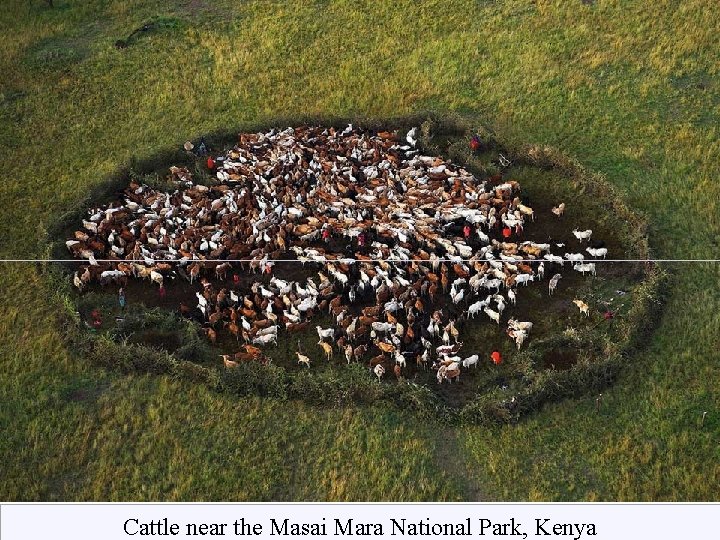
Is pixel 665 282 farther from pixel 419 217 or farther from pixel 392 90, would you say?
pixel 392 90

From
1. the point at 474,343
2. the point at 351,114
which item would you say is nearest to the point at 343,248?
the point at 474,343

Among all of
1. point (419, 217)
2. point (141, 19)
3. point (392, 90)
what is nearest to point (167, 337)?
point (419, 217)

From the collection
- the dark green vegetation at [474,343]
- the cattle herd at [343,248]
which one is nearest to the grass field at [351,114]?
the dark green vegetation at [474,343]

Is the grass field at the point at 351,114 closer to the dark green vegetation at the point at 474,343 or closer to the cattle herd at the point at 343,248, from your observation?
the dark green vegetation at the point at 474,343

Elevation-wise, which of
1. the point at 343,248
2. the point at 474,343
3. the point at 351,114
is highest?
the point at 351,114

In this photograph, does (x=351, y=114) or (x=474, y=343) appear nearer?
(x=474, y=343)

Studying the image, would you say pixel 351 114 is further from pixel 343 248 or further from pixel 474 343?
pixel 474 343

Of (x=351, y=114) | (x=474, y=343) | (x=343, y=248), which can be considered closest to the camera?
(x=474, y=343)

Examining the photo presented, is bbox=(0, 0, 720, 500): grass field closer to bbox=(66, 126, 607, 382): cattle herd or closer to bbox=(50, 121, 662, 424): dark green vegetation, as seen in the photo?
bbox=(50, 121, 662, 424): dark green vegetation
